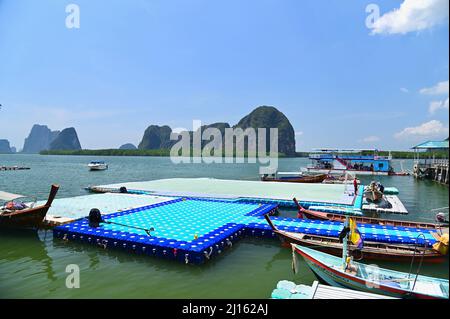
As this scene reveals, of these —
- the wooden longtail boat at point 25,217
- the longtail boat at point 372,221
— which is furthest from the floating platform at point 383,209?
the wooden longtail boat at point 25,217

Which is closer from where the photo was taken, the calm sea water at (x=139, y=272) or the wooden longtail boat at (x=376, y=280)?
the wooden longtail boat at (x=376, y=280)

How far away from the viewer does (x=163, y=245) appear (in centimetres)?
1059

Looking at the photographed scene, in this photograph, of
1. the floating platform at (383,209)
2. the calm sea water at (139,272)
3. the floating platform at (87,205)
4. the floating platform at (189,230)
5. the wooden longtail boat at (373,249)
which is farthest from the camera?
the floating platform at (383,209)

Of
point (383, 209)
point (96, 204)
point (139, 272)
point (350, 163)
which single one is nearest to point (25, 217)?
point (96, 204)

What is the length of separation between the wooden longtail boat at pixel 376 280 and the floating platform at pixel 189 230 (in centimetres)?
388

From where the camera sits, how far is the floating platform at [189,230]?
10734 mm

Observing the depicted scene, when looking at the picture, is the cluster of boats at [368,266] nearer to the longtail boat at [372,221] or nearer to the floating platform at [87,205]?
the longtail boat at [372,221]

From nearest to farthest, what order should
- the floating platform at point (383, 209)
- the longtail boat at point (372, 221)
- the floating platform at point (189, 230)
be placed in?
the floating platform at point (189, 230) < the longtail boat at point (372, 221) < the floating platform at point (383, 209)

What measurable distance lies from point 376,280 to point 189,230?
7619mm

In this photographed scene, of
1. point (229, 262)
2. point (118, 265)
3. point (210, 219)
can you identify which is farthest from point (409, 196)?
point (118, 265)

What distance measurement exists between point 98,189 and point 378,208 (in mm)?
23918

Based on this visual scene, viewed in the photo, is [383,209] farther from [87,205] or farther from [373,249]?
[87,205]
